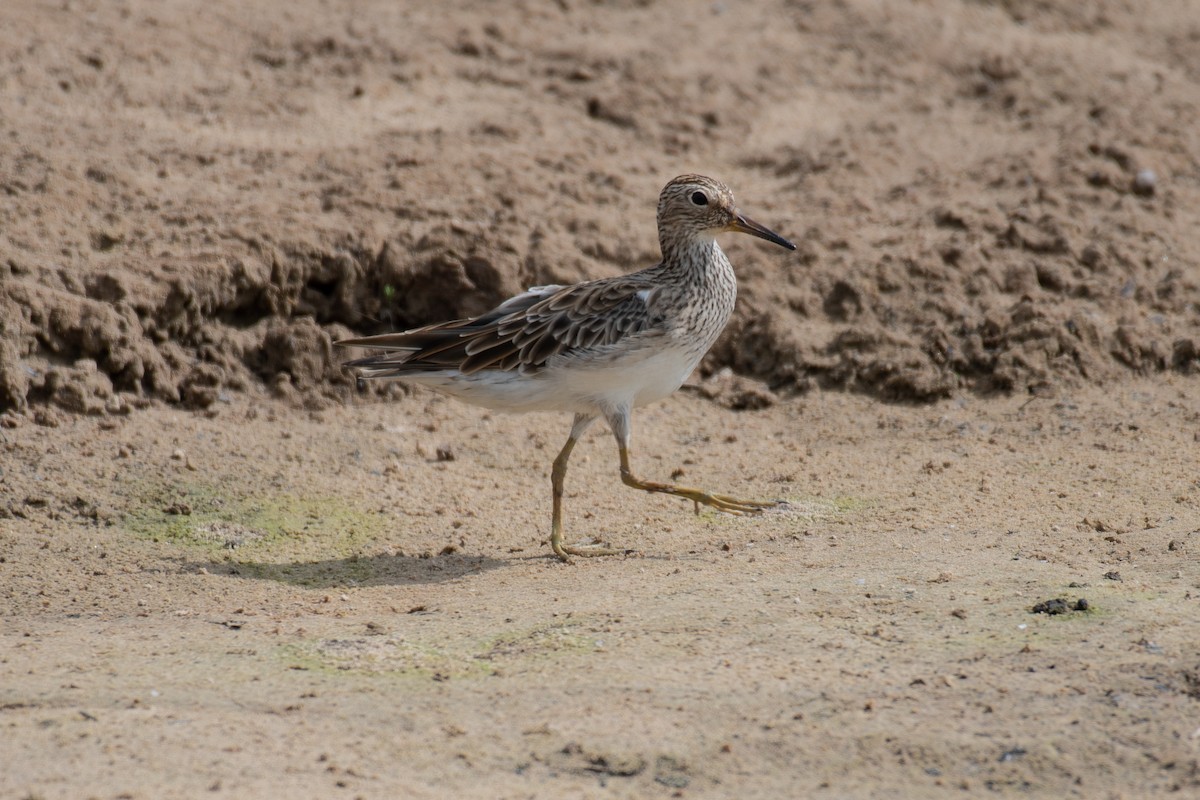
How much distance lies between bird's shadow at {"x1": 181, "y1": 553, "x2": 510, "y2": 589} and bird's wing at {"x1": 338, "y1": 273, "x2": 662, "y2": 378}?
0.92 m

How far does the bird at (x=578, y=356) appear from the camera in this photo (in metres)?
6.92

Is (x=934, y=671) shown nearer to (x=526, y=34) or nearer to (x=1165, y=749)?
(x=1165, y=749)

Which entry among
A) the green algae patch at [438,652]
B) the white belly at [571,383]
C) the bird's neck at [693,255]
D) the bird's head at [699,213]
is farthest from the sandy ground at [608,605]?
the bird's head at [699,213]

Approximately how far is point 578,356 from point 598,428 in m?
1.65

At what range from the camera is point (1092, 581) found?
5875 mm

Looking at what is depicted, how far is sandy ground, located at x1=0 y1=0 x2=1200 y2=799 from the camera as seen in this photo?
4848 millimetres

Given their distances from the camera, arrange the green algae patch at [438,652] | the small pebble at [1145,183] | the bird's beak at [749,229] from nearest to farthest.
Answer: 1. the green algae patch at [438,652]
2. the bird's beak at [749,229]
3. the small pebble at [1145,183]

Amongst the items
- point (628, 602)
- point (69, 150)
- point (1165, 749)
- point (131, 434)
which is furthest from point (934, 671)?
point (69, 150)

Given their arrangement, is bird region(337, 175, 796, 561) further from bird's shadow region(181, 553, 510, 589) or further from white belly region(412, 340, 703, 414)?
bird's shadow region(181, 553, 510, 589)

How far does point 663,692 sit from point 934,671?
987mm

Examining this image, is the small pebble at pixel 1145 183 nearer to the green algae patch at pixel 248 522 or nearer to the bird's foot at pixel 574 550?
the bird's foot at pixel 574 550

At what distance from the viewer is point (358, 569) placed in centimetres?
661

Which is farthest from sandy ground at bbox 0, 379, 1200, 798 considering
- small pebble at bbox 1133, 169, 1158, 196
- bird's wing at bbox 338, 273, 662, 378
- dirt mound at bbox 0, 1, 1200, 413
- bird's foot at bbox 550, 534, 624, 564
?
small pebble at bbox 1133, 169, 1158, 196

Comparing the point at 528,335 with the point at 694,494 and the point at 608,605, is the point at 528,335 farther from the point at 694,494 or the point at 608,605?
the point at 608,605
